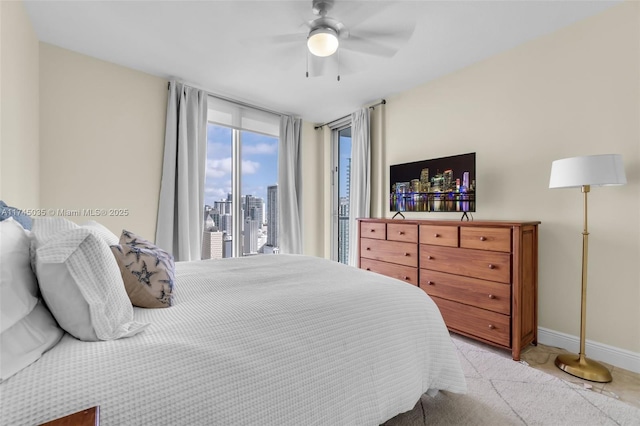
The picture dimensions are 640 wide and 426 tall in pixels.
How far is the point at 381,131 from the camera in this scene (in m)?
3.74

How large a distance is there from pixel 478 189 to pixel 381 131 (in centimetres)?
148

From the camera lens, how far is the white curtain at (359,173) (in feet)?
12.5

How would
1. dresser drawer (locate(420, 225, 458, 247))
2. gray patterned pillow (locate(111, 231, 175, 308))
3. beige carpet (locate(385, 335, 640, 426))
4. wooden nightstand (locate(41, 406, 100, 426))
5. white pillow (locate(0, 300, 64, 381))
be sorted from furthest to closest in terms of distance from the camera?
1. dresser drawer (locate(420, 225, 458, 247))
2. beige carpet (locate(385, 335, 640, 426))
3. gray patterned pillow (locate(111, 231, 175, 308))
4. white pillow (locate(0, 300, 64, 381))
5. wooden nightstand (locate(41, 406, 100, 426))

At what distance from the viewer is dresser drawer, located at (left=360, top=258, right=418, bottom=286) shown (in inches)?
109

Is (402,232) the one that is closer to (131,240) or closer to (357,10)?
(357,10)

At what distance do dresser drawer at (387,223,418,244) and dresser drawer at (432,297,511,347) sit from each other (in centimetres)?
60

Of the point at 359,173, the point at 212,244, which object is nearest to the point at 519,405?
the point at 359,173

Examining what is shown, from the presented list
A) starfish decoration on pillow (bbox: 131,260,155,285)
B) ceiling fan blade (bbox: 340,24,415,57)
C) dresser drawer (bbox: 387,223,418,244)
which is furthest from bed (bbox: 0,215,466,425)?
ceiling fan blade (bbox: 340,24,415,57)

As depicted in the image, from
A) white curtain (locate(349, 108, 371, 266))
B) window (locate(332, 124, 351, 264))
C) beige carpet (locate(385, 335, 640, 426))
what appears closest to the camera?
beige carpet (locate(385, 335, 640, 426))

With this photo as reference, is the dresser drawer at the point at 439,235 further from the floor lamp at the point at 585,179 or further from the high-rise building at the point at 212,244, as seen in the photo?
the high-rise building at the point at 212,244

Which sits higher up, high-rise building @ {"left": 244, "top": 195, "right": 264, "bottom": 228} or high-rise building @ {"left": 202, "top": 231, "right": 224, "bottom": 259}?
high-rise building @ {"left": 244, "top": 195, "right": 264, "bottom": 228}

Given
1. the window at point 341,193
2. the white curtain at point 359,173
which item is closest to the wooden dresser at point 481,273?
the white curtain at point 359,173

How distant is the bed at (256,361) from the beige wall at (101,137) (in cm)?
196

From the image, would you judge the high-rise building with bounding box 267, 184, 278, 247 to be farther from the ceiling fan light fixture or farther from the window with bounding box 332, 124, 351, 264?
the ceiling fan light fixture
